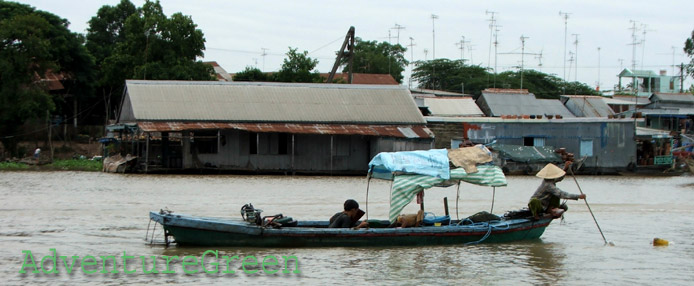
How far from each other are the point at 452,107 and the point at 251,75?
1211 centimetres

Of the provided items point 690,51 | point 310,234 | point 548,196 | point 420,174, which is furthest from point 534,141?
point 310,234

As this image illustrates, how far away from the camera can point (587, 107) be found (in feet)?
146

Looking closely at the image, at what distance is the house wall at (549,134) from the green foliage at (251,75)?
15376mm

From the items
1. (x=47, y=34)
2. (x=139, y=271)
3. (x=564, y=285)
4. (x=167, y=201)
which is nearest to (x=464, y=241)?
(x=564, y=285)

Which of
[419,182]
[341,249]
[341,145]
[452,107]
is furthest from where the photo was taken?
[452,107]

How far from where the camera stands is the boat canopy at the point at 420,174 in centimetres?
1233

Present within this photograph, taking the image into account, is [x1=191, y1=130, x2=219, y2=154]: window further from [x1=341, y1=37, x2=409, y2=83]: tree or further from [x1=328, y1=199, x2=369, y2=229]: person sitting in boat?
[x1=341, y1=37, x2=409, y2=83]: tree

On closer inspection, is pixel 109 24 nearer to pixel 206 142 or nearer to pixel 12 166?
pixel 12 166

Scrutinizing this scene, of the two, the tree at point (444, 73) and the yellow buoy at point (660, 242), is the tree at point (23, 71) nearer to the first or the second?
the yellow buoy at point (660, 242)

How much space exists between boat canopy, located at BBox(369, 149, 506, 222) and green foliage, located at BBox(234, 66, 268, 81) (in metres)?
34.4

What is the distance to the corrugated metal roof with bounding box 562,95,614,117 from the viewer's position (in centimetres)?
4416

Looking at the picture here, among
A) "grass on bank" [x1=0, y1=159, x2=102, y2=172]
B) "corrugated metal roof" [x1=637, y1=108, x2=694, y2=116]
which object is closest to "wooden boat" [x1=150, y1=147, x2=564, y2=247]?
"grass on bank" [x1=0, y1=159, x2=102, y2=172]

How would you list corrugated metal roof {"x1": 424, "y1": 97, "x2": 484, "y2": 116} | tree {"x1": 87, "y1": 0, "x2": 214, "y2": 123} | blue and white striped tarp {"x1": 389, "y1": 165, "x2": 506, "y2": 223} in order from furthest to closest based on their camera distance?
1. corrugated metal roof {"x1": 424, "y1": 97, "x2": 484, "y2": 116}
2. tree {"x1": 87, "y1": 0, "x2": 214, "y2": 123}
3. blue and white striped tarp {"x1": 389, "y1": 165, "x2": 506, "y2": 223}

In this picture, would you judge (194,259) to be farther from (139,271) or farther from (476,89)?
(476,89)
